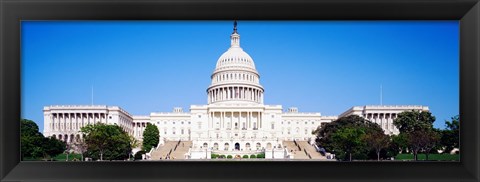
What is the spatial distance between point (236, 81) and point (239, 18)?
36.1 metres

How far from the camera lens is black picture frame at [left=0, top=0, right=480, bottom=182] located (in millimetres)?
4707

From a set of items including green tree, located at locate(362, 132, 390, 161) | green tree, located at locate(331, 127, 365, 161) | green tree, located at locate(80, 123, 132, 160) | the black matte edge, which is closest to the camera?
the black matte edge

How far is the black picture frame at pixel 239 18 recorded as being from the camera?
15.4ft

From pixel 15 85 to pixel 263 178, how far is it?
2.42 m

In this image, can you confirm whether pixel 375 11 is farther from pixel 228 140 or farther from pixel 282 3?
pixel 228 140

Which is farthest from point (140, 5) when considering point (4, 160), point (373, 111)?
point (373, 111)

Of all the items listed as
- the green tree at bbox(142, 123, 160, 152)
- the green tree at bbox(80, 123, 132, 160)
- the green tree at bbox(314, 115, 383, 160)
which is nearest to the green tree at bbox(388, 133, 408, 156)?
the green tree at bbox(314, 115, 383, 160)

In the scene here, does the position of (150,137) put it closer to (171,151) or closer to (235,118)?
(171,151)

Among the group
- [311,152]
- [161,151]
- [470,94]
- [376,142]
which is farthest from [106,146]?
[470,94]

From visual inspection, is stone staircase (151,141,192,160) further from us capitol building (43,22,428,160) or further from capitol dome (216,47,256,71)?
capitol dome (216,47,256,71)

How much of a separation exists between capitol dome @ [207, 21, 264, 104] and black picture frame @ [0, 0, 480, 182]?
35256 mm

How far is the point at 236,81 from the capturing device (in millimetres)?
40844

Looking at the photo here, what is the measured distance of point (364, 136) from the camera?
19016 millimetres

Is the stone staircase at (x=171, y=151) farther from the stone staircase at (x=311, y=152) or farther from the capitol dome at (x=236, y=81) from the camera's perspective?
the capitol dome at (x=236, y=81)
